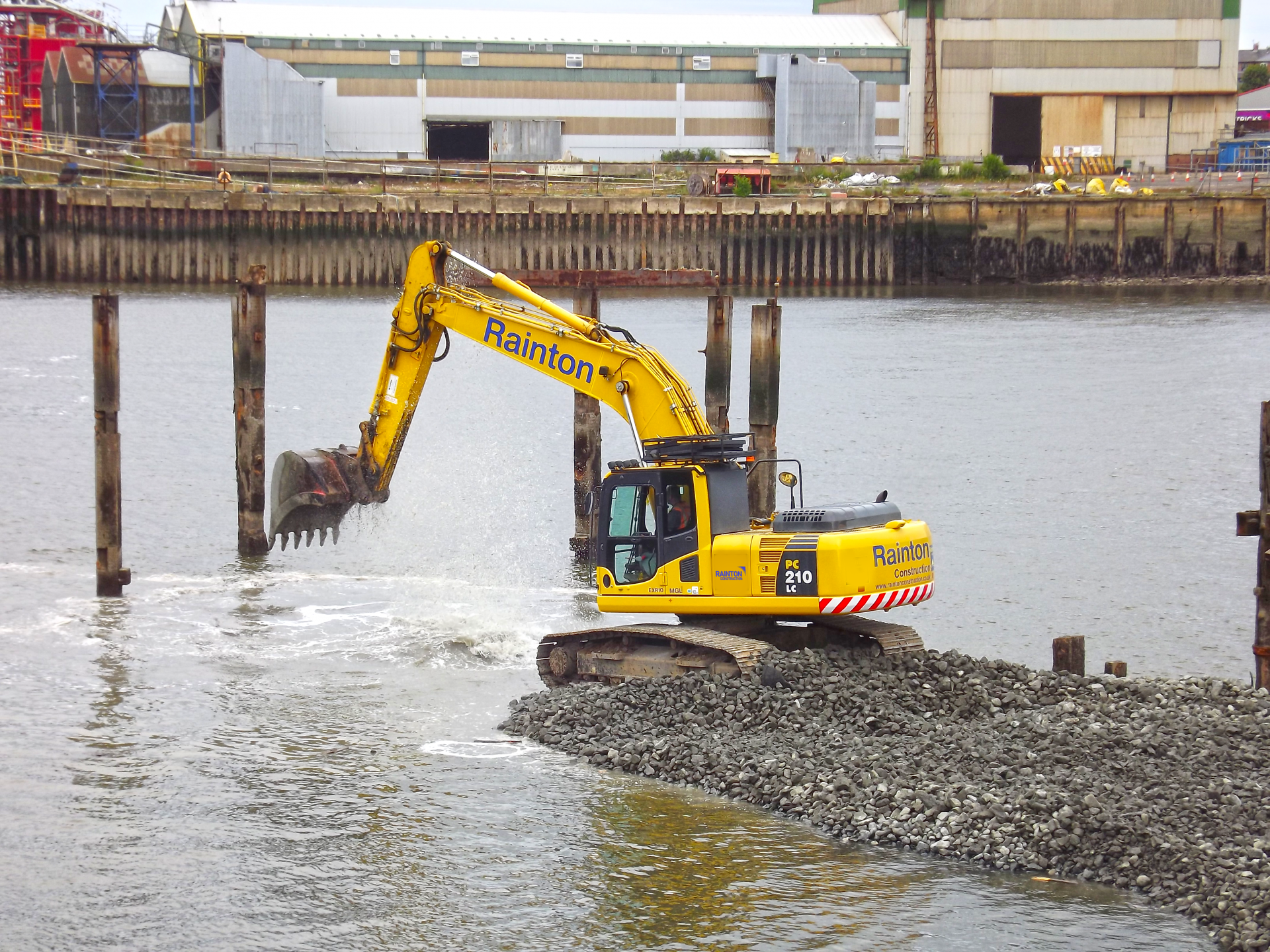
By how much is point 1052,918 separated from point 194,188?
5569 cm

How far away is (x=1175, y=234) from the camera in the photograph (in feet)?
200

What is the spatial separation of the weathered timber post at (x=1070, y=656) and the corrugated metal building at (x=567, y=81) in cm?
6256

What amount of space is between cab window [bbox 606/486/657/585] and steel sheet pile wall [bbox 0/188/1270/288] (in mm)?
41494

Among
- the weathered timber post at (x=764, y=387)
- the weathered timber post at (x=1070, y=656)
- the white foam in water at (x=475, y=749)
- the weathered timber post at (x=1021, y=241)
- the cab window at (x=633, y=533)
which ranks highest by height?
the weathered timber post at (x=1021, y=241)

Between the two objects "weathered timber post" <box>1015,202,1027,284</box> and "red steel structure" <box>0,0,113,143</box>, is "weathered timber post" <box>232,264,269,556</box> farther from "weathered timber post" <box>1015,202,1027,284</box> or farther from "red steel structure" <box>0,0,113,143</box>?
"red steel structure" <box>0,0,113,143</box>

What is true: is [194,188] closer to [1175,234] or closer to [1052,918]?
[1175,234]

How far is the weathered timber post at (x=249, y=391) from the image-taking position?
21.0m

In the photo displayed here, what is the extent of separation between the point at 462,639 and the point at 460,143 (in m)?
→ 61.7

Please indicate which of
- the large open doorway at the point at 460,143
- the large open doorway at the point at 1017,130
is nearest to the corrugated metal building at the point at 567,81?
the large open doorway at the point at 460,143

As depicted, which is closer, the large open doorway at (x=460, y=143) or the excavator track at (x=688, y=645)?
the excavator track at (x=688, y=645)

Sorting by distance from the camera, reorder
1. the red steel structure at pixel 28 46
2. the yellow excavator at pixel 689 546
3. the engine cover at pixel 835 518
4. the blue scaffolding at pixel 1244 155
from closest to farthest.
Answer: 1. the yellow excavator at pixel 689 546
2. the engine cover at pixel 835 518
3. the blue scaffolding at pixel 1244 155
4. the red steel structure at pixel 28 46

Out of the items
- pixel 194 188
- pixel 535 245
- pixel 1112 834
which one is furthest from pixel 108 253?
pixel 1112 834

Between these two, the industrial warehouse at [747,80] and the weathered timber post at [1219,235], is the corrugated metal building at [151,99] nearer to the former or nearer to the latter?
the industrial warehouse at [747,80]

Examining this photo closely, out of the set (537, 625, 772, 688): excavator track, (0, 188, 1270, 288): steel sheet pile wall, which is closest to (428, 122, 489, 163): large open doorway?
(0, 188, 1270, 288): steel sheet pile wall
